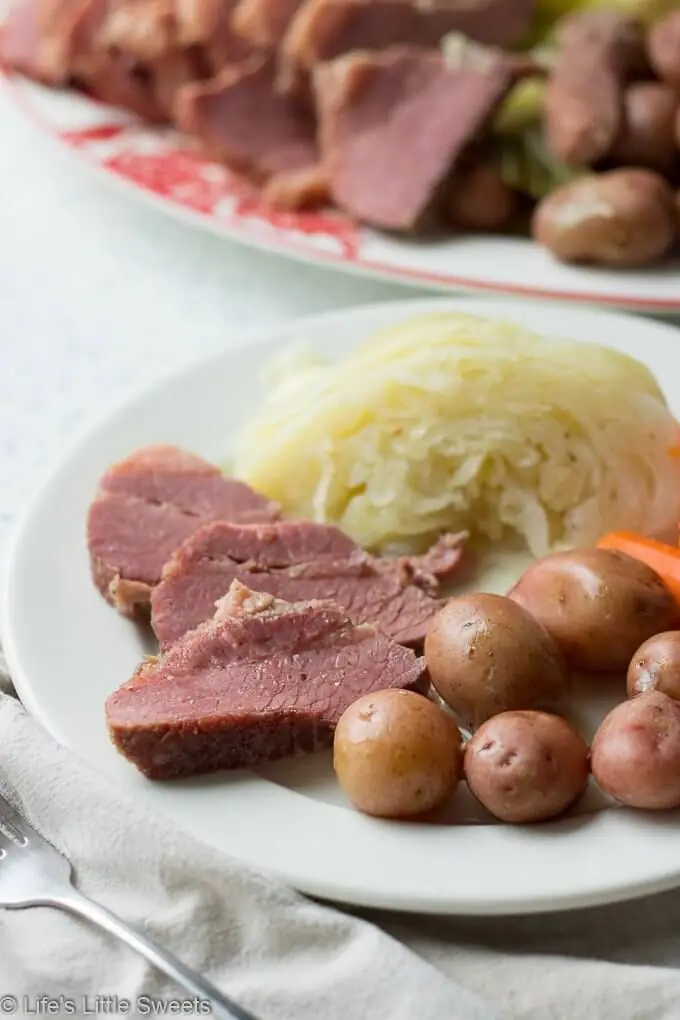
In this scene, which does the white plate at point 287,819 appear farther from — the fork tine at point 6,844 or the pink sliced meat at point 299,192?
the pink sliced meat at point 299,192

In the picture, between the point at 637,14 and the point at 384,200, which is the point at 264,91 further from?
the point at 637,14

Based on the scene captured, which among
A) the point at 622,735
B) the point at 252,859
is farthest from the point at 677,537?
the point at 252,859

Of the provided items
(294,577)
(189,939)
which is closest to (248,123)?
(294,577)

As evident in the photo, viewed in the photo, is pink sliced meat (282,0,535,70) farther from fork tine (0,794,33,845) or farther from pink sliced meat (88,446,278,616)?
fork tine (0,794,33,845)

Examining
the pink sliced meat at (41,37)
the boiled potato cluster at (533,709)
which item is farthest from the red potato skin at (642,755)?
the pink sliced meat at (41,37)

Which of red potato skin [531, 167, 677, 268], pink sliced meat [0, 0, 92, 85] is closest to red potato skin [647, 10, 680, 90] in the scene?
red potato skin [531, 167, 677, 268]

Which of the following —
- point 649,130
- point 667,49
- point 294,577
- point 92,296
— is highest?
point 667,49

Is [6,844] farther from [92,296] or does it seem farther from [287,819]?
[92,296]
